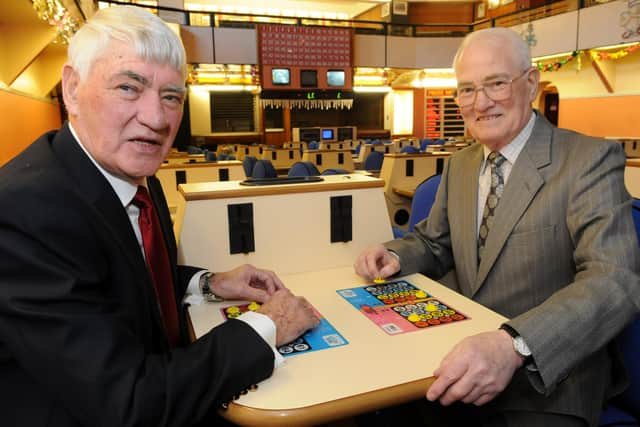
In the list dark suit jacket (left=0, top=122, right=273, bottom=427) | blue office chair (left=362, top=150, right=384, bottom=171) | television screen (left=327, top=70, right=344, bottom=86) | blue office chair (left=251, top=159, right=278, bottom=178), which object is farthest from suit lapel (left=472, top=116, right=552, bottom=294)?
television screen (left=327, top=70, right=344, bottom=86)

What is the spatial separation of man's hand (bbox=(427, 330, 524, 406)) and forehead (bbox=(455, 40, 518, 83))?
85 cm

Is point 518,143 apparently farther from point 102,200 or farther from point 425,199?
point 102,200

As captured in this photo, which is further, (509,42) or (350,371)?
(509,42)

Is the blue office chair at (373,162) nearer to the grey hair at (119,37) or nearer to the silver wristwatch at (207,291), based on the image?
the silver wristwatch at (207,291)

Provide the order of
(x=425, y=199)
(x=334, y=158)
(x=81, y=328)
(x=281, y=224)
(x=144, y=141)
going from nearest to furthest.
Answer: (x=81, y=328) → (x=144, y=141) → (x=281, y=224) → (x=425, y=199) → (x=334, y=158)

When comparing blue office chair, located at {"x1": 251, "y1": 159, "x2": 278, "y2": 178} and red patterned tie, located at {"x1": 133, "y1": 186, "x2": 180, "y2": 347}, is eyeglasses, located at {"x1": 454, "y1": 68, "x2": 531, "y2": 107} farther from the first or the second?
blue office chair, located at {"x1": 251, "y1": 159, "x2": 278, "y2": 178}

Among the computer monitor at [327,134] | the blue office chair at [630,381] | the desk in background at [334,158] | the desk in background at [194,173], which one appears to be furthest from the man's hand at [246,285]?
the computer monitor at [327,134]

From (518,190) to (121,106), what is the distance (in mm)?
1090

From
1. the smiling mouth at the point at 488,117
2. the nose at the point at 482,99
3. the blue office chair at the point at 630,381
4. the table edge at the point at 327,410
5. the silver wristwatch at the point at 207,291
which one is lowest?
the blue office chair at the point at 630,381

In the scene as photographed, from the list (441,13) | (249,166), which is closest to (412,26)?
(441,13)

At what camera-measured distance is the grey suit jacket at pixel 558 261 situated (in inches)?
41.6

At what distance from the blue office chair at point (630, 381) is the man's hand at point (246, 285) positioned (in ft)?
3.06

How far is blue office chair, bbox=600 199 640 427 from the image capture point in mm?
1227

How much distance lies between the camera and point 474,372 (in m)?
0.95
